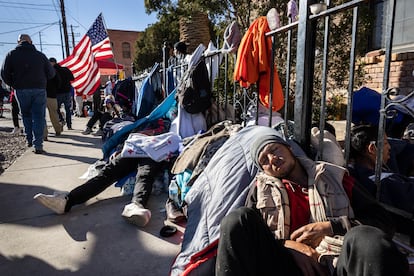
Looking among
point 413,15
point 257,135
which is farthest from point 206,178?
point 413,15

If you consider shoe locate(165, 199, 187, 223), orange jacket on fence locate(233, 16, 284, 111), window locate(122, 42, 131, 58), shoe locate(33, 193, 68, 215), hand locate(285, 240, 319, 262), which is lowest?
shoe locate(165, 199, 187, 223)

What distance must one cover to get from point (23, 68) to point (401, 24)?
22.7ft

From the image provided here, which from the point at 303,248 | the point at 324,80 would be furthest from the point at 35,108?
the point at 303,248

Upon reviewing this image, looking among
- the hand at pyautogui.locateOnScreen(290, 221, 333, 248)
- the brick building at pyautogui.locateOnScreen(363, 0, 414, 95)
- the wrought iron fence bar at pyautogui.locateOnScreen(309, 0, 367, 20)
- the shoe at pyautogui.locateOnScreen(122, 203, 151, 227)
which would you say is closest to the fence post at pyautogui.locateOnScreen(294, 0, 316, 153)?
the wrought iron fence bar at pyautogui.locateOnScreen(309, 0, 367, 20)

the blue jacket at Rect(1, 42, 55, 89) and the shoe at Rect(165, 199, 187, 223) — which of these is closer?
the shoe at Rect(165, 199, 187, 223)

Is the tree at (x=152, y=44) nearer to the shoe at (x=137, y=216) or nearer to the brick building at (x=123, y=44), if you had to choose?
the brick building at (x=123, y=44)

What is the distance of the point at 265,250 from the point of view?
1.39 m

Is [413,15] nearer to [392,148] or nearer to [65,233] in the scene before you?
[392,148]

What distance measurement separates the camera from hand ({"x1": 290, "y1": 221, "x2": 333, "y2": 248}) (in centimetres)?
153

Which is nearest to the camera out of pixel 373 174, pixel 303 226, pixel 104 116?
pixel 303 226

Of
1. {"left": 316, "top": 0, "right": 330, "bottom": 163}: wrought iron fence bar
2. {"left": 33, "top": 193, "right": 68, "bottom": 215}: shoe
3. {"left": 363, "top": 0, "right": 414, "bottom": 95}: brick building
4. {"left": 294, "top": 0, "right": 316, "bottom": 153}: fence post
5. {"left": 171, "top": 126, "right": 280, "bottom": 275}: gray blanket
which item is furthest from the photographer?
{"left": 363, "top": 0, "right": 414, "bottom": 95}: brick building

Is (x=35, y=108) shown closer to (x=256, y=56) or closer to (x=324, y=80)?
(x=256, y=56)

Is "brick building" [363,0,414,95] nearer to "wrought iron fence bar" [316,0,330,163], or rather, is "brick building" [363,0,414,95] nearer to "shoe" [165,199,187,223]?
"wrought iron fence bar" [316,0,330,163]

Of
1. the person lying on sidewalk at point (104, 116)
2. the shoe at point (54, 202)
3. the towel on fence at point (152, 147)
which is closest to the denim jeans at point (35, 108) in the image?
the person lying on sidewalk at point (104, 116)
